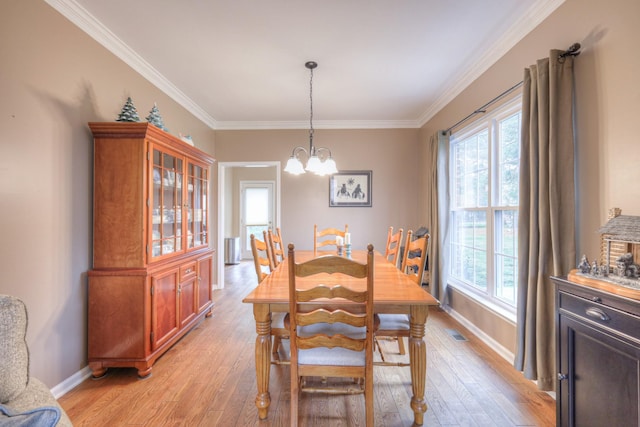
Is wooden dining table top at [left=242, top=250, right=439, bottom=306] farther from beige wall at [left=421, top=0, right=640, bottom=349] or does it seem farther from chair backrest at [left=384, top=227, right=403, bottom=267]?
beige wall at [left=421, top=0, right=640, bottom=349]

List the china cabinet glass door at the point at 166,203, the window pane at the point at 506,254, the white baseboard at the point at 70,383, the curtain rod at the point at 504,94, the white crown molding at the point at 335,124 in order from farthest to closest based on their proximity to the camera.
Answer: the white crown molding at the point at 335,124, the window pane at the point at 506,254, the china cabinet glass door at the point at 166,203, the white baseboard at the point at 70,383, the curtain rod at the point at 504,94

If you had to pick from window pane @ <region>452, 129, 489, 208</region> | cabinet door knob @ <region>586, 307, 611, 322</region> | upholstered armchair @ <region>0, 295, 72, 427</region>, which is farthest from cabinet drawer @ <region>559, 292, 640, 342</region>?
upholstered armchair @ <region>0, 295, 72, 427</region>

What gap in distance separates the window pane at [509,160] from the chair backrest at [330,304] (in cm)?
182

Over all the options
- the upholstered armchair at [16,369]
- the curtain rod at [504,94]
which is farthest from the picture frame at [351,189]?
the upholstered armchair at [16,369]

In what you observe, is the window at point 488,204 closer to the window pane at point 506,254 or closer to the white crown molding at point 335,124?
the window pane at point 506,254

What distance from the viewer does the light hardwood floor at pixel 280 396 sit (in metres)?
1.69

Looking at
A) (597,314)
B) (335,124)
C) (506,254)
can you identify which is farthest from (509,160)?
(335,124)

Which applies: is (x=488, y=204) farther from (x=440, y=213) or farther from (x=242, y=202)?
(x=242, y=202)

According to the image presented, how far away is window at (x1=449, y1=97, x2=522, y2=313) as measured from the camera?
2.44 metres

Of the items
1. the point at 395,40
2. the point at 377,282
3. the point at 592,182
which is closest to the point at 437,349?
the point at 377,282

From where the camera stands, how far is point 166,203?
249cm

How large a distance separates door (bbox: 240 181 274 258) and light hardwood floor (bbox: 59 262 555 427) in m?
4.74

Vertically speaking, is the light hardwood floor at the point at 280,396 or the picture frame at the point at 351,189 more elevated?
the picture frame at the point at 351,189

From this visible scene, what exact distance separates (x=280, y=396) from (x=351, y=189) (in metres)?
3.07
